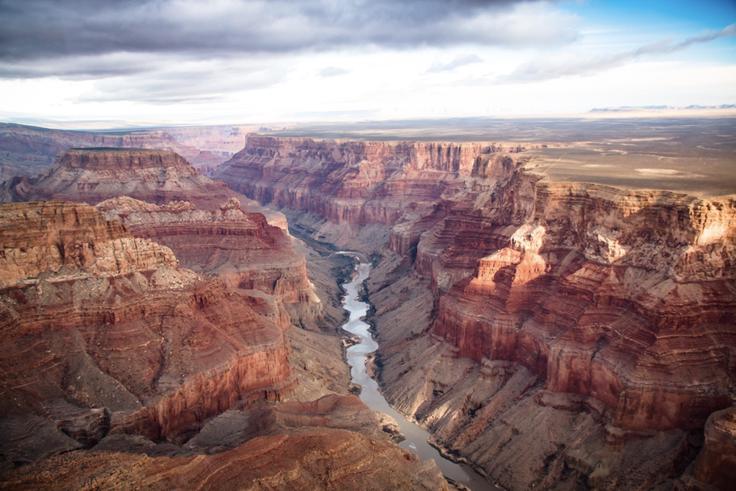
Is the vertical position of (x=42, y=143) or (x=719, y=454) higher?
(x=42, y=143)

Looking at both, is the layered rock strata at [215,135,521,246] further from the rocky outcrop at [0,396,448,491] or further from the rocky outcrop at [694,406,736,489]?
the rocky outcrop at [0,396,448,491]

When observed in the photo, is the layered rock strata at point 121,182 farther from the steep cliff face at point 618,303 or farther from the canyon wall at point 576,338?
the steep cliff face at point 618,303

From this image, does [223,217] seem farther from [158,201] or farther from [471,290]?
[471,290]

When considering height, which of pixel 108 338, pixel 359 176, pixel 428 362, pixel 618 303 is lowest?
pixel 428 362

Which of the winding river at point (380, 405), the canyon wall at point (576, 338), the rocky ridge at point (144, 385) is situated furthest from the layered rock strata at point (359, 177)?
the rocky ridge at point (144, 385)

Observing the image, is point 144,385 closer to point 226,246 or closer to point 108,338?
point 108,338

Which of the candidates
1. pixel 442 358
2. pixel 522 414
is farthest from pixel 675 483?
pixel 442 358

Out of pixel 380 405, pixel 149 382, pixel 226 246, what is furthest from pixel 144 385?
pixel 226 246

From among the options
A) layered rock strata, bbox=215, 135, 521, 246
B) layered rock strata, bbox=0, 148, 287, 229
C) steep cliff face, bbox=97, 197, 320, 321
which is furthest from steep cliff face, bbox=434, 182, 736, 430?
layered rock strata, bbox=0, 148, 287, 229
